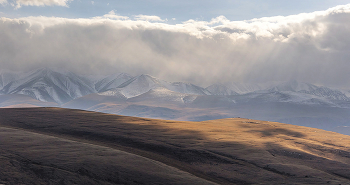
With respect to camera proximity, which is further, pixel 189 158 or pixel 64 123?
pixel 64 123

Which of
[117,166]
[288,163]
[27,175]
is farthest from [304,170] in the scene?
[27,175]

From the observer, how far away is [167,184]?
33625 millimetres

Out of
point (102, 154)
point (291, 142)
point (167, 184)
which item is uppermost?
point (291, 142)

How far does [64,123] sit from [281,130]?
6618cm

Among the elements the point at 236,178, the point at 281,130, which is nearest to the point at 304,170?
the point at 236,178

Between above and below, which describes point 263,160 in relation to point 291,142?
below

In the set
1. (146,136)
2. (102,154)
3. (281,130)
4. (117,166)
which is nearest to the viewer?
(117,166)

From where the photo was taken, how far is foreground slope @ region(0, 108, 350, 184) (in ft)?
121

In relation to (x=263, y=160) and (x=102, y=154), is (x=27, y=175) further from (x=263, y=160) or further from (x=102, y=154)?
(x=263, y=160)

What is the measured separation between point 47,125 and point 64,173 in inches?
1814

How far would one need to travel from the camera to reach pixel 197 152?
5550 cm

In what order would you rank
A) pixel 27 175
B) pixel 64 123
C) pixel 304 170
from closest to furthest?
1. pixel 27 175
2. pixel 304 170
3. pixel 64 123

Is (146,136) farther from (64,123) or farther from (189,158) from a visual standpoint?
(64,123)

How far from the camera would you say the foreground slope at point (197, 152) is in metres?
36.9
